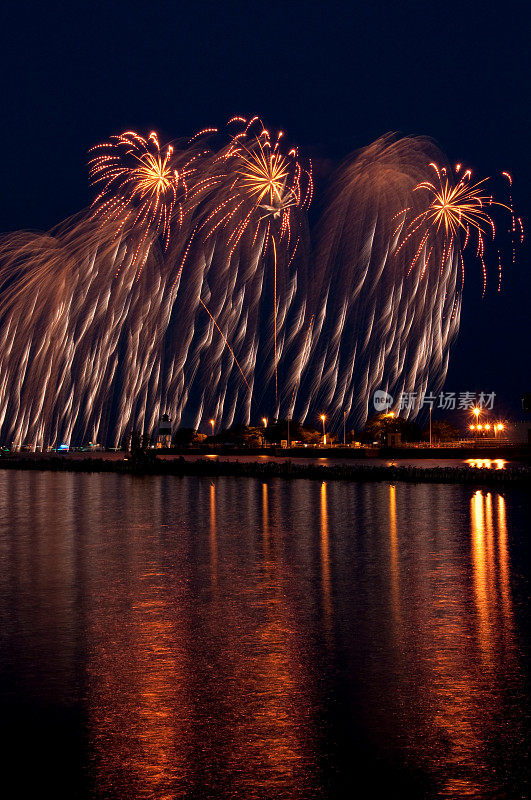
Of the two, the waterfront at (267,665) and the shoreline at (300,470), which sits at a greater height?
the shoreline at (300,470)

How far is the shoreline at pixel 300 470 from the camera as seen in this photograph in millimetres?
46531

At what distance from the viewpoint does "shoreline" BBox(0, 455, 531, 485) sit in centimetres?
4653

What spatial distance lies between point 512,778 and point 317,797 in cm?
151

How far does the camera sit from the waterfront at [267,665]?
6570 millimetres

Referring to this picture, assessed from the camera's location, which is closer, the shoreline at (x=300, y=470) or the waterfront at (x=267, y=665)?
the waterfront at (x=267, y=665)

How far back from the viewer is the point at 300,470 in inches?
2233

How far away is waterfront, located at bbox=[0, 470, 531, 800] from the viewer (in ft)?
21.6

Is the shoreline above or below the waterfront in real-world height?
above

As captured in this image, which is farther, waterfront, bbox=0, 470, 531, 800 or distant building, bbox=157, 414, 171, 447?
distant building, bbox=157, 414, 171, 447

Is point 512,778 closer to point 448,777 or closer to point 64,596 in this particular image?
point 448,777

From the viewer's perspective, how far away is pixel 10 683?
29.3 ft

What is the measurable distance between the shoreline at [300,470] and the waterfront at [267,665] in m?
25.4

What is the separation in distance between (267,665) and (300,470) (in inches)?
1861

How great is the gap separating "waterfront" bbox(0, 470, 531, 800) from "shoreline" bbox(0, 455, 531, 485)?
25.4 meters
